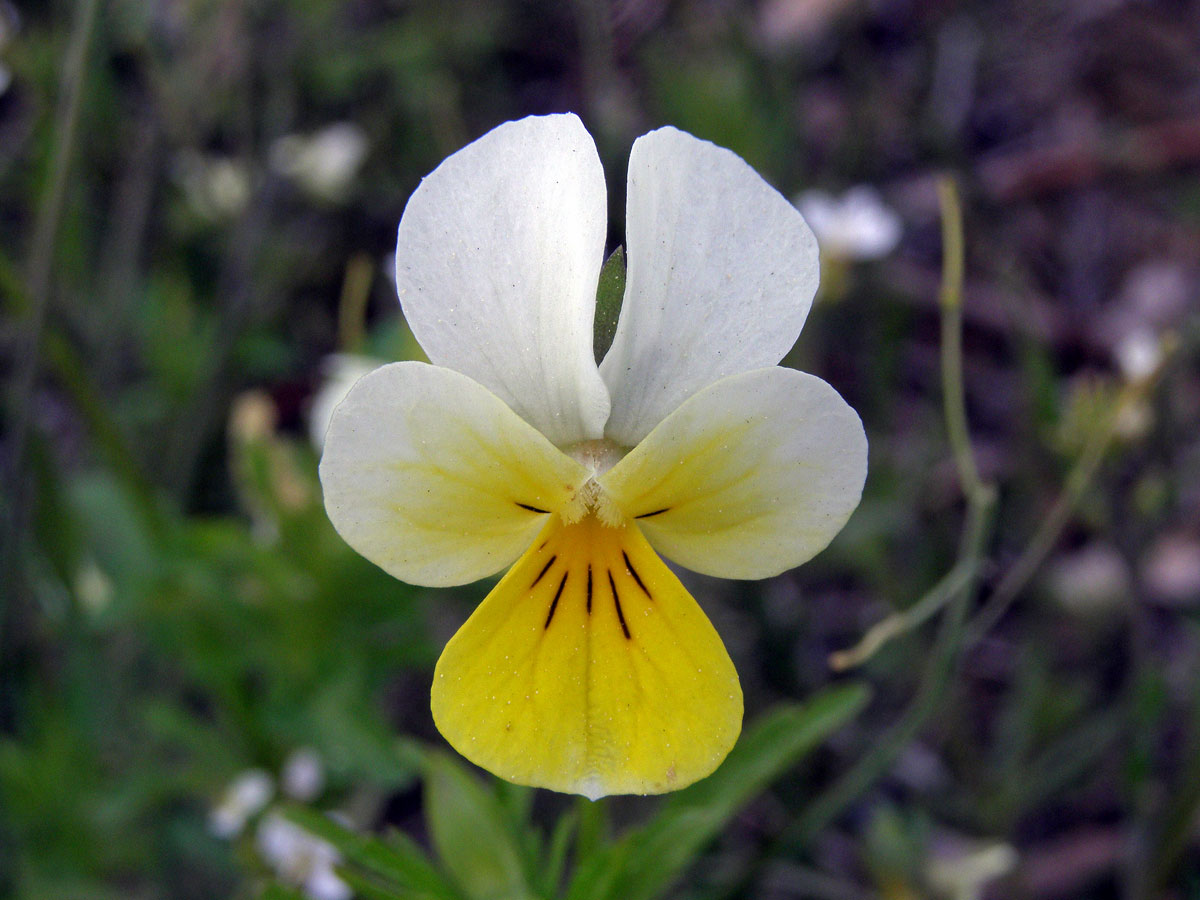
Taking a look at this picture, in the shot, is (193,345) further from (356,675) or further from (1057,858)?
(1057,858)

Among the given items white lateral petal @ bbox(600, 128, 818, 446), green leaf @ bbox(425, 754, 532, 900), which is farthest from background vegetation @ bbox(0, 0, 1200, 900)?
white lateral petal @ bbox(600, 128, 818, 446)

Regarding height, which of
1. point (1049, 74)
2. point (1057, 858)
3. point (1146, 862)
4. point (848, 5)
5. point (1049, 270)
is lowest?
point (1057, 858)

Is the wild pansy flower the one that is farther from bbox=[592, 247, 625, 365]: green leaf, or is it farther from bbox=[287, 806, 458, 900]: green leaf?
bbox=[287, 806, 458, 900]: green leaf

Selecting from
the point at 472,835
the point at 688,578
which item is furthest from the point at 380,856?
the point at 688,578

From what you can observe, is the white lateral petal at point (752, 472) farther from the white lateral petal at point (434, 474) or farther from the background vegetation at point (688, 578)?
the background vegetation at point (688, 578)

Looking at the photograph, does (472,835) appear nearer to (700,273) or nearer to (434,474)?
(434,474)

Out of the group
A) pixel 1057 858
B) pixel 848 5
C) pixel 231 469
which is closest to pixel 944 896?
pixel 1057 858

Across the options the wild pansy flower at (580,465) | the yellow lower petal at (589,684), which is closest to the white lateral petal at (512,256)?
the wild pansy flower at (580,465)
